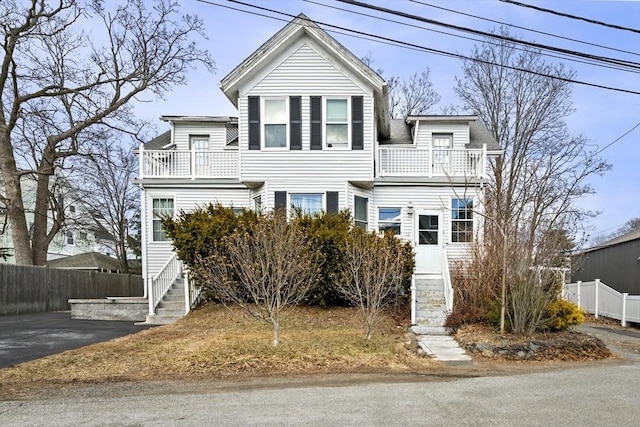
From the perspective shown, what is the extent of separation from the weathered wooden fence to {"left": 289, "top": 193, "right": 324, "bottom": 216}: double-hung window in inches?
447

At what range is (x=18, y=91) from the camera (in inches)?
888

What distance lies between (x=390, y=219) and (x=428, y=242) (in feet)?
5.09

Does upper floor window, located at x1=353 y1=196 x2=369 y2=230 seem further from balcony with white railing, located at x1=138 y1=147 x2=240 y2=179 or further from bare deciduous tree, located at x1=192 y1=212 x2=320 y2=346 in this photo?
bare deciduous tree, located at x1=192 y1=212 x2=320 y2=346

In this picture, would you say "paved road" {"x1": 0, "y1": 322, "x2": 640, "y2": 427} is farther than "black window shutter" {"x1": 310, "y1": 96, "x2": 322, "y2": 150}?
No

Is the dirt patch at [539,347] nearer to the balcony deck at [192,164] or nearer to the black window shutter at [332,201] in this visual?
the black window shutter at [332,201]

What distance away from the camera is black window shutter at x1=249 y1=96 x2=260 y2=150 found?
15164 mm

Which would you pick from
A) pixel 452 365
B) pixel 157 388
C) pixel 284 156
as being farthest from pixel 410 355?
pixel 284 156

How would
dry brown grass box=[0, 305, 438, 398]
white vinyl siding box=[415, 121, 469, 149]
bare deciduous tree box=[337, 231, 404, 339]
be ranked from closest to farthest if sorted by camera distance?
dry brown grass box=[0, 305, 438, 398]
bare deciduous tree box=[337, 231, 404, 339]
white vinyl siding box=[415, 121, 469, 149]

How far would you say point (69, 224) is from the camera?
2759 cm

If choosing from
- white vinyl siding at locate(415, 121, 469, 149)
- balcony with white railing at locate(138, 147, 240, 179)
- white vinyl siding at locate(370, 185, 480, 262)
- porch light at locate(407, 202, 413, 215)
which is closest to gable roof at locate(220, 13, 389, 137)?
balcony with white railing at locate(138, 147, 240, 179)

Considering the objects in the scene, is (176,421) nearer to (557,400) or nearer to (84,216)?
(557,400)

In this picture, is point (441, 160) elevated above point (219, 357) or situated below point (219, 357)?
above

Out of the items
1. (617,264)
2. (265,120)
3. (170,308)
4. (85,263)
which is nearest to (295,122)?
(265,120)

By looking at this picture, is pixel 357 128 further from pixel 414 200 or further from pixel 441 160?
pixel 441 160
